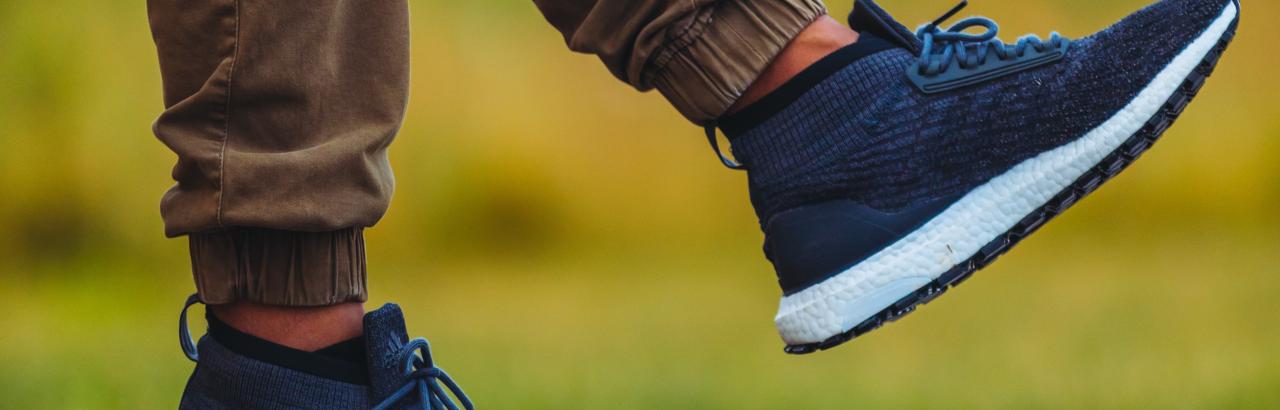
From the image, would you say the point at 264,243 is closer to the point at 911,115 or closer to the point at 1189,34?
the point at 911,115

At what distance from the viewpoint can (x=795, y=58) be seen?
88 centimetres

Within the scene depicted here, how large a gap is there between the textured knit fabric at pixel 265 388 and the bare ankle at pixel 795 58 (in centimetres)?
35

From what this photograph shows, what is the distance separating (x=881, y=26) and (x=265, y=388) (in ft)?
1.74

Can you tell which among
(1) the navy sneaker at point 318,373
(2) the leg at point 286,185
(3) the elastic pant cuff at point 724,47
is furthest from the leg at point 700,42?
(1) the navy sneaker at point 318,373

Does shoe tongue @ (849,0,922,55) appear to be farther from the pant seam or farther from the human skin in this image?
the pant seam

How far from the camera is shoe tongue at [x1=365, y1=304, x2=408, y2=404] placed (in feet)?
2.69

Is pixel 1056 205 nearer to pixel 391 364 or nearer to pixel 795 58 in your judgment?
pixel 795 58

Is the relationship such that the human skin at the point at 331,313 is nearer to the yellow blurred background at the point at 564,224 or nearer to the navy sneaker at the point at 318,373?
the navy sneaker at the point at 318,373

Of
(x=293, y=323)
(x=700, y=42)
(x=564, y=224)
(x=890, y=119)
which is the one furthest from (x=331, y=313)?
(x=564, y=224)

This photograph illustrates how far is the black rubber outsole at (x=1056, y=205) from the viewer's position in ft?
2.82

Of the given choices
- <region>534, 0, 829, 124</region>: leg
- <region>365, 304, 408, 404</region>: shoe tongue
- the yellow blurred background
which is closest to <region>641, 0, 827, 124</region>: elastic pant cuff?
<region>534, 0, 829, 124</region>: leg

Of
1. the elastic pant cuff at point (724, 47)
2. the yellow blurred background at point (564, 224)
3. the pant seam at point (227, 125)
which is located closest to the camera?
the pant seam at point (227, 125)

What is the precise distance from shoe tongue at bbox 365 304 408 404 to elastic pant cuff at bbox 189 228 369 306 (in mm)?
37

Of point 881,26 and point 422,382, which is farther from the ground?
point 881,26
